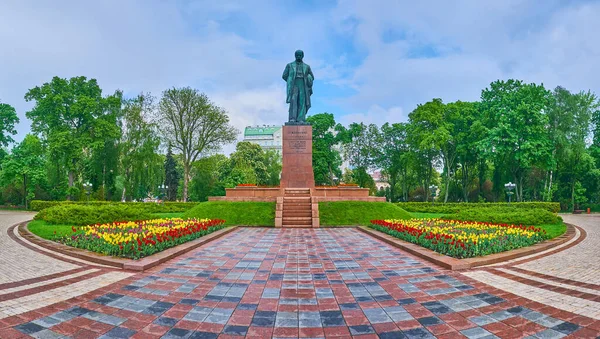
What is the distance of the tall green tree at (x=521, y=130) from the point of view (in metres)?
28.2

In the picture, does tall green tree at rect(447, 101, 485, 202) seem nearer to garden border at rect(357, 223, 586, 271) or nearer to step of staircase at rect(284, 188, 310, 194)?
step of staircase at rect(284, 188, 310, 194)

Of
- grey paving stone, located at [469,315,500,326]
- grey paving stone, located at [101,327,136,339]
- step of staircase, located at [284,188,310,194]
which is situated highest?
step of staircase, located at [284,188,310,194]

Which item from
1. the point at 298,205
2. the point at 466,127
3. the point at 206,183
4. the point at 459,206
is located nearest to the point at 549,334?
the point at 298,205

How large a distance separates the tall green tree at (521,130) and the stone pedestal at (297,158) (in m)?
19.2

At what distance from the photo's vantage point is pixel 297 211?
1634 centimetres

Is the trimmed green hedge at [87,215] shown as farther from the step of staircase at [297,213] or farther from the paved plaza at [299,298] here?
the step of staircase at [297,213]

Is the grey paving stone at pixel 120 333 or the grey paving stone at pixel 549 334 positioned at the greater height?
the grey paving stone at pixel 549 334

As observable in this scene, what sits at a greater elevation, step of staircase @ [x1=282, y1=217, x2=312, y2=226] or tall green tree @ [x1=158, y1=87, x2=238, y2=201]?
tall green tree @ [x1=158, y1=87, x2=238, y2=201]

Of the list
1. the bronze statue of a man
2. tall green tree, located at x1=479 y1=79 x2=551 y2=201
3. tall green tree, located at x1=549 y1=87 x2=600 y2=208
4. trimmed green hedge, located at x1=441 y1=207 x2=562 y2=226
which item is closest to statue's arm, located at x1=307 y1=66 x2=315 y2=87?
the bronze statue of a man

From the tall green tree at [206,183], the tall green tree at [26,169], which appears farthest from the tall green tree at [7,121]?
the tall green tree at [206,183]

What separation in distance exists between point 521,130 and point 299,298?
102 ft

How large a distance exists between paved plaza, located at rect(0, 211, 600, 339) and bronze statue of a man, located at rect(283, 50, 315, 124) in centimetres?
1314

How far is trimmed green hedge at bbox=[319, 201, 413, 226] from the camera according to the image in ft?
52.0

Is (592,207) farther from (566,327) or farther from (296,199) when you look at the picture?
(566,327)
